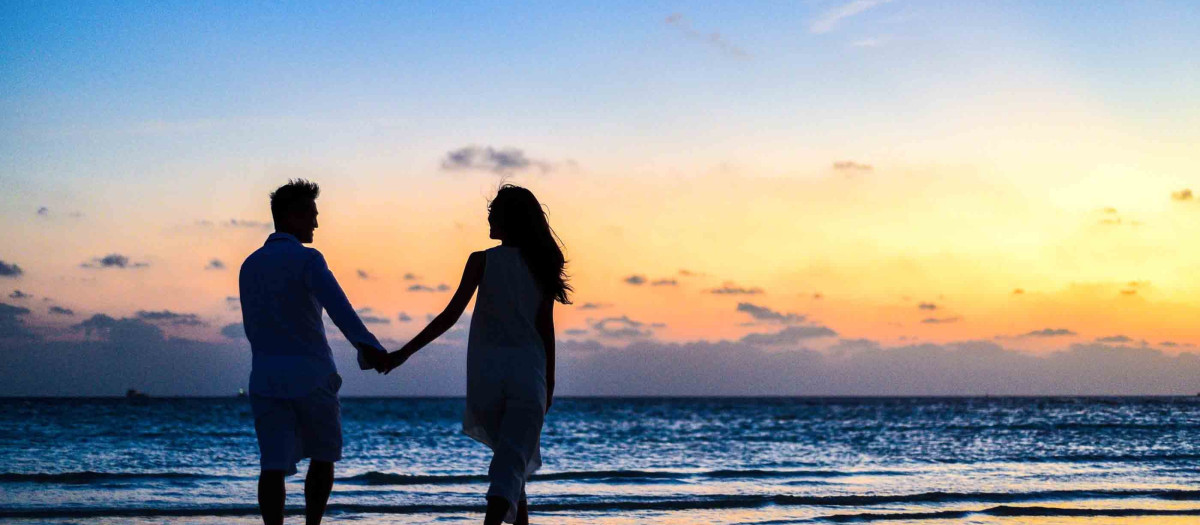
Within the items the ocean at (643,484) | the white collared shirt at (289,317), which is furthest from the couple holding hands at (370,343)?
the ocean at (643,484)

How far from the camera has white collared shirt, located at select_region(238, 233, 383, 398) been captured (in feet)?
13.5

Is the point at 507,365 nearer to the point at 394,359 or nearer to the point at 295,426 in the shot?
the point at 394,359

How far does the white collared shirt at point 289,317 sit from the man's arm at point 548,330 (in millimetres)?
709

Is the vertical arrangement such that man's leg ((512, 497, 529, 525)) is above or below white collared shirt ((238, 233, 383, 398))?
below

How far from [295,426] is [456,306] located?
84cm

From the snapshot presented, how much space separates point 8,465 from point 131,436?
445 inches

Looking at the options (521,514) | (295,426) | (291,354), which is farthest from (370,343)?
(521,514)

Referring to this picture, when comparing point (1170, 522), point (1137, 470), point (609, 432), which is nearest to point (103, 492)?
point (1170, 522)

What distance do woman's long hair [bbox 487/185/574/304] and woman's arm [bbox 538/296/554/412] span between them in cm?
5

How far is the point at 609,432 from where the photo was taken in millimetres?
31781

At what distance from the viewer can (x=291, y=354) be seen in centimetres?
414

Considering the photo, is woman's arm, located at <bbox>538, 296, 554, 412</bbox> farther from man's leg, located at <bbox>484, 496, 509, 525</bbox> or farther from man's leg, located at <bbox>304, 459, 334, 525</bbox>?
man's leg, located at <bbox>304, 459, 334, 525</bbox>

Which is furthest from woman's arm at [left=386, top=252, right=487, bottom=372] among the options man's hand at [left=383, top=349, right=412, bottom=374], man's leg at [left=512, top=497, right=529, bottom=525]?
man's leg at [left=512, top=497, right=529, bottom=525]

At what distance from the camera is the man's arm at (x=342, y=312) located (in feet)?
13.7
